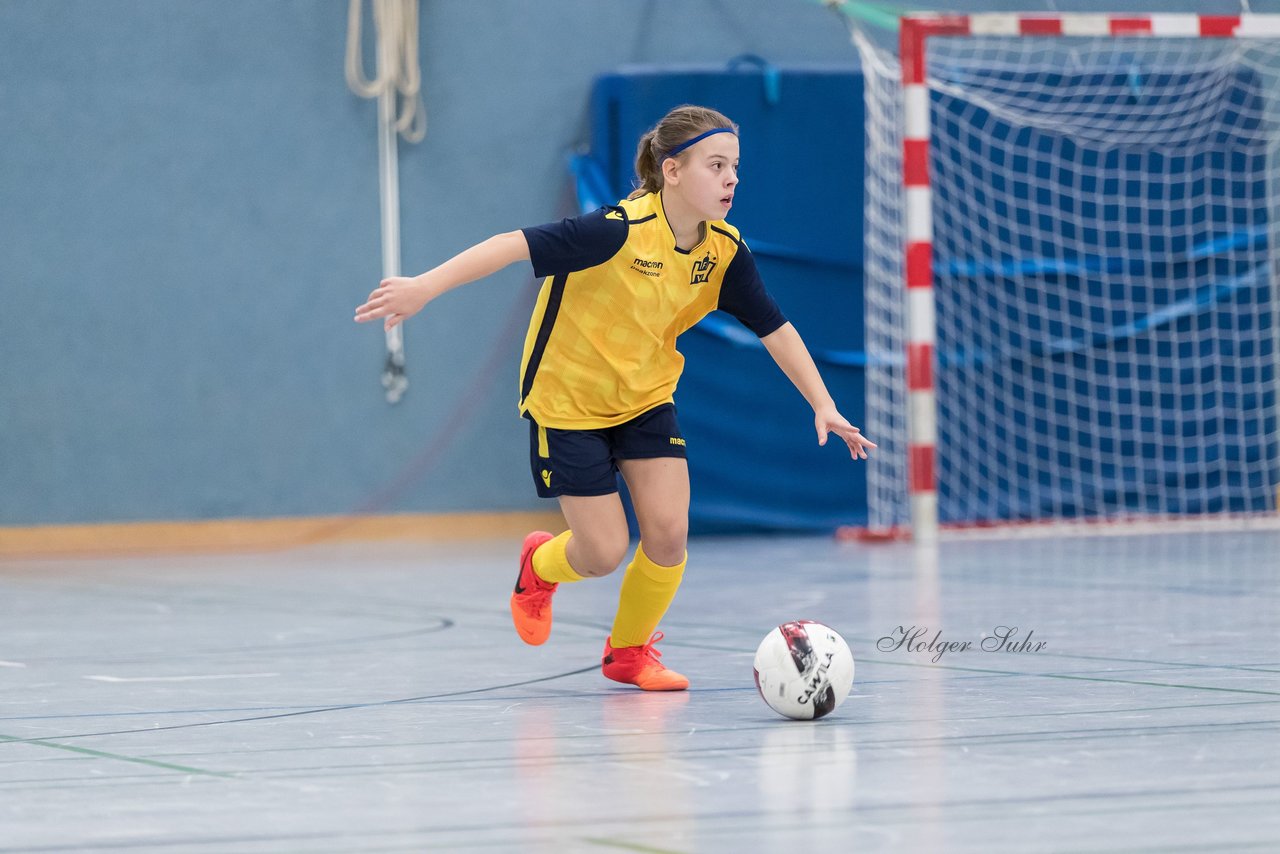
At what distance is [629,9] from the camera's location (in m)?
9.38

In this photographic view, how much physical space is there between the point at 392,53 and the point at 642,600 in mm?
5879

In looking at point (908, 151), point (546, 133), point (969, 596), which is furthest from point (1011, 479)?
point (969, 596)

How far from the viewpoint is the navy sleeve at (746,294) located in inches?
156

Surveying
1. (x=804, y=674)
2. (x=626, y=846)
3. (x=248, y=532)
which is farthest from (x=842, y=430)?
(x=248, y=532)

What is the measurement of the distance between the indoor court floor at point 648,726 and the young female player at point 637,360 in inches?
11.1

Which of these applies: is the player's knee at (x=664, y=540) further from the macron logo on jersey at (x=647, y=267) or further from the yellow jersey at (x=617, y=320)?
the macron logo on jersey at (x=647, y=267)

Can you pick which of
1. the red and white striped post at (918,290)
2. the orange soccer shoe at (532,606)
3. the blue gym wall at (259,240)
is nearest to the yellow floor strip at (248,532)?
the blue gym wall at (259,240)

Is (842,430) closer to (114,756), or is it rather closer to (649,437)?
(649,437)

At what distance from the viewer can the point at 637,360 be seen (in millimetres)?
3877

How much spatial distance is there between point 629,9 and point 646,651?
6247 millimetres

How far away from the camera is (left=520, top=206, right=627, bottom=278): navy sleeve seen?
3662 mm

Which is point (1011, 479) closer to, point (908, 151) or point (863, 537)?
point (863, 537)

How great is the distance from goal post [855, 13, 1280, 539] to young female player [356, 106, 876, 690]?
17.2 feet

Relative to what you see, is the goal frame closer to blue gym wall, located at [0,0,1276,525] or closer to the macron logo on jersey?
blue gym wall, located at [0,0,1276,525]
